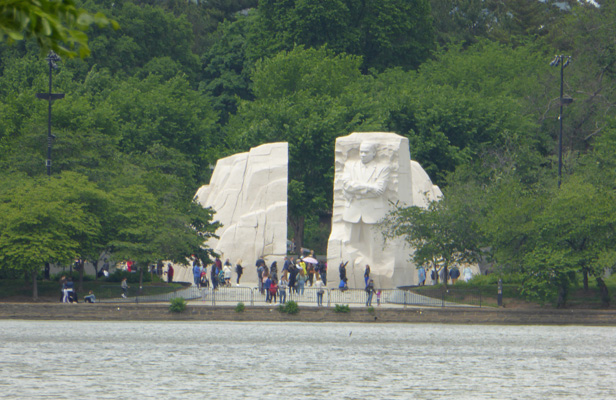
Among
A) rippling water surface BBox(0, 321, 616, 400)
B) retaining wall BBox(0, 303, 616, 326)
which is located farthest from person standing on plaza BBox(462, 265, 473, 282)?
rippling water surface BBox(0, 321, 616, 400)

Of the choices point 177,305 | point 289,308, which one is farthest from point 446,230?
point 177,305

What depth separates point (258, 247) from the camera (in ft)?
150

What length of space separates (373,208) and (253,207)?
7271 mm

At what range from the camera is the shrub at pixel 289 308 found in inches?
1280

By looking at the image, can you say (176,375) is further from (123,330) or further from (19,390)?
(123,330)

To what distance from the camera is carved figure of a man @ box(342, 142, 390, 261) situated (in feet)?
137

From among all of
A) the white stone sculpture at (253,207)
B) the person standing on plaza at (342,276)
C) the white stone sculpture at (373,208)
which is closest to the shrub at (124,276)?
the white stone sculpture at (253,207)

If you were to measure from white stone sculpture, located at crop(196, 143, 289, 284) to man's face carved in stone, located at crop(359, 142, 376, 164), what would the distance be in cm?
579

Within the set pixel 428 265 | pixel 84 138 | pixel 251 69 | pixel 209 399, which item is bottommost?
pixel 209 399

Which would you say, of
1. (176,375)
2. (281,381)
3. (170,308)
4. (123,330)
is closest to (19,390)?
(176,375)

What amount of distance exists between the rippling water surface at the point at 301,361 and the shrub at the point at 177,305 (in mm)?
540

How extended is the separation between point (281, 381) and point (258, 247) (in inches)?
1022

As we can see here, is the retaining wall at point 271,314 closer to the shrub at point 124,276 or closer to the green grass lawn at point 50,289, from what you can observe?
the green grass lawn at point 50,289

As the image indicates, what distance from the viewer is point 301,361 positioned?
76.2ft
